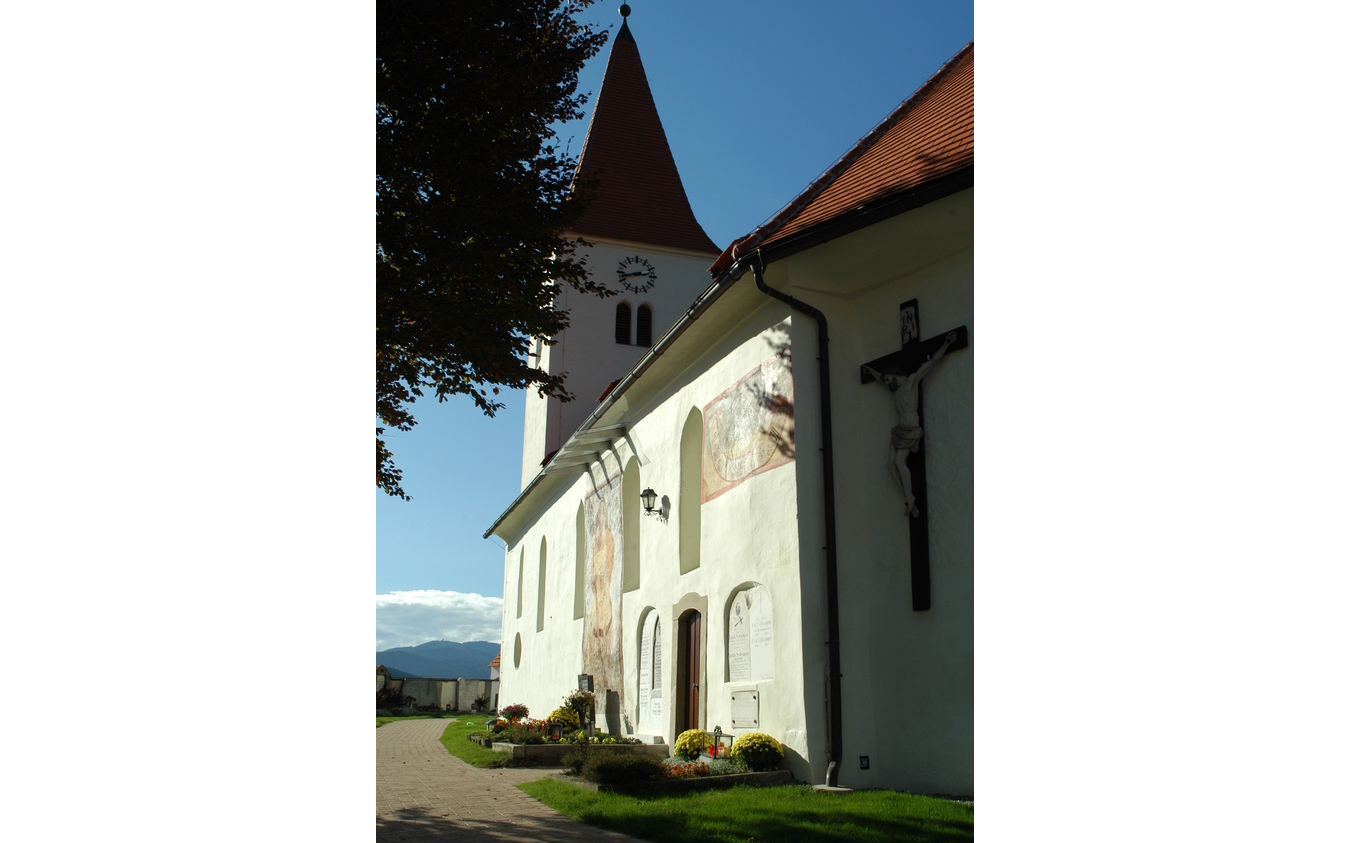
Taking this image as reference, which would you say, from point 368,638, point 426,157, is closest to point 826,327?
point 426,157

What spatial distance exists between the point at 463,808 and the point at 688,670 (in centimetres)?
585

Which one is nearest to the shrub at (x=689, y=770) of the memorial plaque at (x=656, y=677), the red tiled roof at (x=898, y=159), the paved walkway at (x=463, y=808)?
the paved walkway at (x=463, y=808)

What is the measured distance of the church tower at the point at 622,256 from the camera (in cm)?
2903

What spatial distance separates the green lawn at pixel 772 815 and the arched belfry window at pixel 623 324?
65.2 ft

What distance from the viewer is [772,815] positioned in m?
8.62

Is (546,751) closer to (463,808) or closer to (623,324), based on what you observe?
(463,808)

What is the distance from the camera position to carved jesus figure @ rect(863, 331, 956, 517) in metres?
11.1

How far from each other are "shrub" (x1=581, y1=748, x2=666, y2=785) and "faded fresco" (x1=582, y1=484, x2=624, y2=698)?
6.60 m

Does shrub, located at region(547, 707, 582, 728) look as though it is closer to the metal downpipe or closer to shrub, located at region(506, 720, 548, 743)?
shrub, located at region(506, 720, 548, 743)

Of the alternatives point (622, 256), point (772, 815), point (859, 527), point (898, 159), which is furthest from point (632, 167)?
point (772, 815)

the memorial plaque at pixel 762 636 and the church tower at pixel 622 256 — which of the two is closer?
the memorial plaque at pixel 762 636

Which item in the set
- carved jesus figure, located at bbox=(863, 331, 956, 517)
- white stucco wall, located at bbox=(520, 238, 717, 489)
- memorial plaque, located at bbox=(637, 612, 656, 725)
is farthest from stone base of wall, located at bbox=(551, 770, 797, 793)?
white stucco wall, located at bbox=(520, 238, 717, 489)

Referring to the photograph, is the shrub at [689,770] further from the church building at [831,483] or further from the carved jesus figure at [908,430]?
the carved jesus figure at [908,430]
